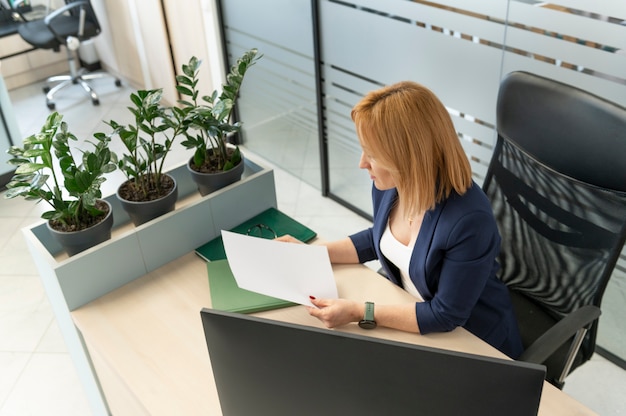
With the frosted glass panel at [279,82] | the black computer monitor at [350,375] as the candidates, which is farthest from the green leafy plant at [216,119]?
the frosted glass panel at [279,82]

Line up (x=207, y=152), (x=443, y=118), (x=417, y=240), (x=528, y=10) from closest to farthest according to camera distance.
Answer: (x=443, y=118) → (x=417, y=240) → (x=207, y=152) → (x=528, y=10)

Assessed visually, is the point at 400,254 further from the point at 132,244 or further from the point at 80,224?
the point at 80,224

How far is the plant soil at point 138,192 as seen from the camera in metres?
1.83

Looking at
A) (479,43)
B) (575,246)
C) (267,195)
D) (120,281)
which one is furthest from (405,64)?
(120,281)

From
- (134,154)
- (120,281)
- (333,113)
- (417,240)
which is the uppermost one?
(134,154)

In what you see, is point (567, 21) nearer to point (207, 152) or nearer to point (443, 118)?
point (443, 118)

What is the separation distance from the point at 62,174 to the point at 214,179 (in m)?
0.44

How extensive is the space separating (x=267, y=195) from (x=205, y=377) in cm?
70

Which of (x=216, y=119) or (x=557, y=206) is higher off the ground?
(x=216, y=119)

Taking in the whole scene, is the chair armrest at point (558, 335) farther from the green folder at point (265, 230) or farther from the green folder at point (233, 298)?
the green folder at point (265, 230)

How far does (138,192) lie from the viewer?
184 centimetres

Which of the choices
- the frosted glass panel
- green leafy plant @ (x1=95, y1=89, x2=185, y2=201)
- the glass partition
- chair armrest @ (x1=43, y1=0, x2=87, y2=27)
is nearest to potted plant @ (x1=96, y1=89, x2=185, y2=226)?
green leafy plant @ (x1=95, y1=89, x2=185, y2=201)

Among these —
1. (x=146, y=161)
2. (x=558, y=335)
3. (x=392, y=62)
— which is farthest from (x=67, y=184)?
(x=392, y=62)

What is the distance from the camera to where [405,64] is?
2.75m
